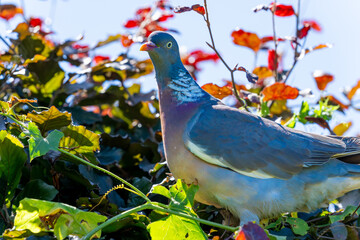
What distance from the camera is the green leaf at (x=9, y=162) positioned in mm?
2225

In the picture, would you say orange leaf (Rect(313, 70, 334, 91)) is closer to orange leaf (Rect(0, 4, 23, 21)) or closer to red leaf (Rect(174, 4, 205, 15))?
red leaf (Rect(174, 4, 205, 15))

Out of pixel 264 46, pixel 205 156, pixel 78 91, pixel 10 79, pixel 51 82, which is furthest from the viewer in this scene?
pixel 264 46

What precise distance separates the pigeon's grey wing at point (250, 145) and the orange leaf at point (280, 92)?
30 centimetres

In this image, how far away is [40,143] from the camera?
200cm

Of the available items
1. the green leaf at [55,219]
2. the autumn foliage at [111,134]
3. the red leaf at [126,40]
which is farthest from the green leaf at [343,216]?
the red leaf at [126,40]

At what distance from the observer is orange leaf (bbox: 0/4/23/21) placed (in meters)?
3.96

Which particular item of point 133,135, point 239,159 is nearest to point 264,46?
point 133,135

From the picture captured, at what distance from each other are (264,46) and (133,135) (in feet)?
3.73

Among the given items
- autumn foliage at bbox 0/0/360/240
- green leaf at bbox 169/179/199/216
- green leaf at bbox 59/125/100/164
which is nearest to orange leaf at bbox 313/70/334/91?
autumn foliage at bbox 0/0/360/240

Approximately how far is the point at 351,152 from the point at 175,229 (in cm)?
113

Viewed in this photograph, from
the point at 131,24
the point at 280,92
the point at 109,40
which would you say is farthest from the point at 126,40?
the point at 280,92

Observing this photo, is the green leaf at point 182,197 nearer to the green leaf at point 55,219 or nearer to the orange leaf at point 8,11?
the green leaf at point 55,219

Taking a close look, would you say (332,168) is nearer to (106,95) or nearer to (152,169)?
(152,169)

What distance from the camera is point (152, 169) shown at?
2775 millimetres
